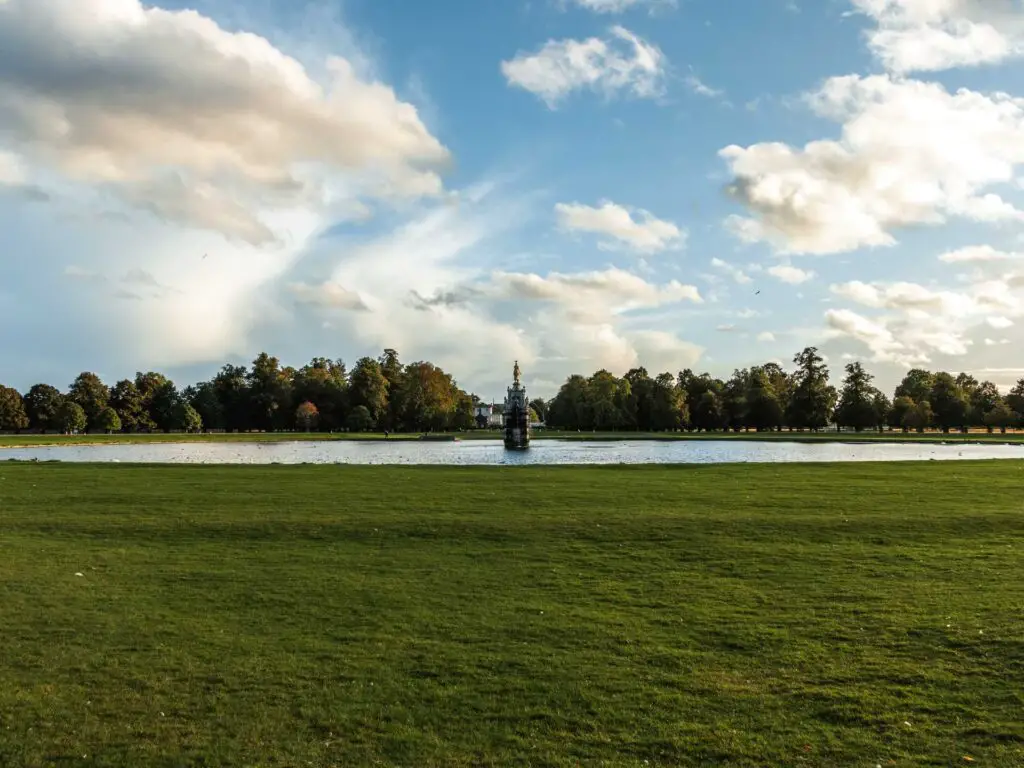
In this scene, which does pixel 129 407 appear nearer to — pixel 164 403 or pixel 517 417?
pixel 164 403

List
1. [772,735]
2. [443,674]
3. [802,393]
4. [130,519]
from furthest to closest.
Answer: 1. [802,393]
2. [130,519]
3. [443,674]
4. [772,735]

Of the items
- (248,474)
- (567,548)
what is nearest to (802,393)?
(248,474)

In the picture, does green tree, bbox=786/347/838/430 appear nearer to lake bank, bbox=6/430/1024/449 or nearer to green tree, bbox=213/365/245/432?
lake bank, bbox=6/430/1024/449

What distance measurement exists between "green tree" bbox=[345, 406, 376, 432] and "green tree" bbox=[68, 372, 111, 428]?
43541 millimetres

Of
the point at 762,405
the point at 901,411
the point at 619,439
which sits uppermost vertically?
the point at 762,405

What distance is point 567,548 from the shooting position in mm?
15641

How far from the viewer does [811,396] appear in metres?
128

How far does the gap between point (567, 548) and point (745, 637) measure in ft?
19.8

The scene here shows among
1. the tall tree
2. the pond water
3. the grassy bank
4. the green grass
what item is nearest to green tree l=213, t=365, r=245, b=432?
the tall tree

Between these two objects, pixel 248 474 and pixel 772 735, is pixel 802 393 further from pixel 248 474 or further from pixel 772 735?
pixel 772 735

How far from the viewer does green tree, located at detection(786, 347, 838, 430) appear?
417 feet

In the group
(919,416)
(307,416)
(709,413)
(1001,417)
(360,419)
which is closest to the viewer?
(1001,417)

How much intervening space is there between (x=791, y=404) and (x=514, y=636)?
13022 centimetres

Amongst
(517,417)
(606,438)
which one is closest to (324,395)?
(606,438)
